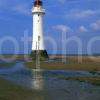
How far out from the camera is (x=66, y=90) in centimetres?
2052

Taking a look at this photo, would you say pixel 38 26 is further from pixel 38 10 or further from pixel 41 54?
pixel 41 54

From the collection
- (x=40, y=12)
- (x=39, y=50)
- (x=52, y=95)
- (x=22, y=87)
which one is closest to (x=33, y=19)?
(x=40, y=12)

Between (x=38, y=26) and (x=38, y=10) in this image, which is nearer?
(x=38, y=10)

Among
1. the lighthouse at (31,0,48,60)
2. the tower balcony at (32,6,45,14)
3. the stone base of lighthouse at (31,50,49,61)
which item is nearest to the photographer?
the tower balcony at (32,6,45,14)

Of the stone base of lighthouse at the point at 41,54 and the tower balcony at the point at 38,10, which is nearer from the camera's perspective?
the tower balcony at the point at 38,10

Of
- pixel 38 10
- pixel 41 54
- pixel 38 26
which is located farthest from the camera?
pixel 41 54

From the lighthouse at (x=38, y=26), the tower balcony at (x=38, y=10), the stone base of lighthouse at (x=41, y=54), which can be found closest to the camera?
the tower balcony at (x=38, y=10)

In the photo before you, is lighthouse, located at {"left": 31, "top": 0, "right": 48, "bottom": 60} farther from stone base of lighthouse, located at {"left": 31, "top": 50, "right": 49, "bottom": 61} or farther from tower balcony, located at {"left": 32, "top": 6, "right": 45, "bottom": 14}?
stone base of lighthouse, located at {"left": 31, "top": 50, "right": 49, "bottom": 61}

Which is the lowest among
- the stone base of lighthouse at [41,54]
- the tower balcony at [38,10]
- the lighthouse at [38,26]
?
the stone base of lighthouse at [41,54]

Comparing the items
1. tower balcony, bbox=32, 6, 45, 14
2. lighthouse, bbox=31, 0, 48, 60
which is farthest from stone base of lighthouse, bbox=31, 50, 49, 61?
tower balcony, bbox=32, 6, 45, 14

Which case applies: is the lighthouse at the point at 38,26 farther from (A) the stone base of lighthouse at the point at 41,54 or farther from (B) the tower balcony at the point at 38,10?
(A) the stone base of lighthouse at the point at 41,54

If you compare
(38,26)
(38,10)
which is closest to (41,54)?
(38,26)

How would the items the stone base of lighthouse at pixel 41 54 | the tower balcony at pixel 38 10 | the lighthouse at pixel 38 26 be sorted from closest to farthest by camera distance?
the tower balcony at pixel 38 10, the lighthouse at pixel 38 26, the stone base of lighthouse at pixel 41 54

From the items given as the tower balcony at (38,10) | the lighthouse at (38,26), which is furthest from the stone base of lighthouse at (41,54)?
the tower balcony at (38,10)
